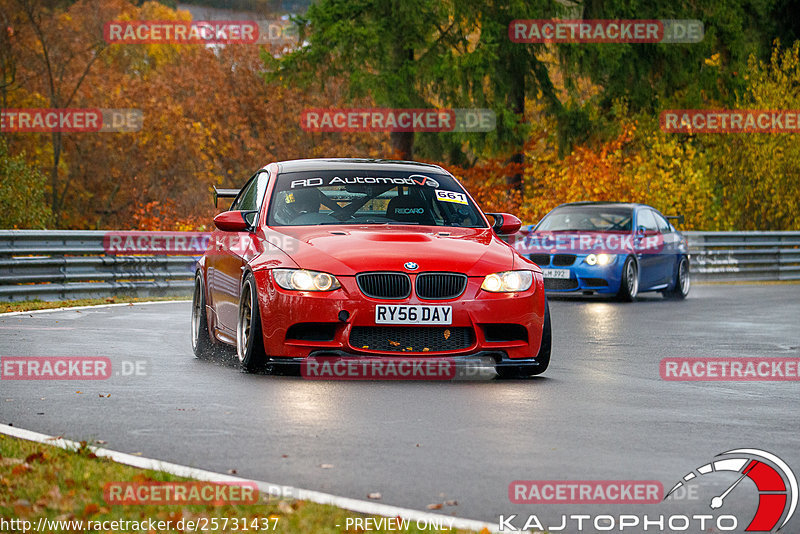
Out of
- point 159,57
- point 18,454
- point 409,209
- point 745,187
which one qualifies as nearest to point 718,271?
point 745,187

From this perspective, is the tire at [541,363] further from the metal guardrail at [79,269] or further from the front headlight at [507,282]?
the metal guardrail at [79,269]

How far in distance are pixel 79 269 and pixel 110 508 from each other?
49.6 feet

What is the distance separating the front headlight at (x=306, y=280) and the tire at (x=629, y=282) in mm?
12730

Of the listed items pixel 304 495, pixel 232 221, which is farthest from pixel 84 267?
pixel 304 495

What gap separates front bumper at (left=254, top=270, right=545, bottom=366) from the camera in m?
9.84

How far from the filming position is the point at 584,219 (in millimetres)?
23500

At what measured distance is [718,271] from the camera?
31.2 metres

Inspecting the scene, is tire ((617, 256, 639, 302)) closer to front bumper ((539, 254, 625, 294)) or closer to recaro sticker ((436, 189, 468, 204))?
front bumper ((539, 254, 625, 294))

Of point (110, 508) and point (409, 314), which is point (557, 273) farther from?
point (110, 508)

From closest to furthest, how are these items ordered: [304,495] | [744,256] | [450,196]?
[304,495] < [450,196] < [744,256]

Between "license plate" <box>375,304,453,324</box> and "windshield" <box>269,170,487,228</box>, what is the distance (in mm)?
1408

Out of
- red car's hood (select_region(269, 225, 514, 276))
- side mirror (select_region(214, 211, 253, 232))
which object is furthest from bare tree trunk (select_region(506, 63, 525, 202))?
red car's hood (select_region(269, 225, 514, 276))

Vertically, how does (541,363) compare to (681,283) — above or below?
above

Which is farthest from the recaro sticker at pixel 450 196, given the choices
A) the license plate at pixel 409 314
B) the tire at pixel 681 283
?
the tire at pixel 681 283
